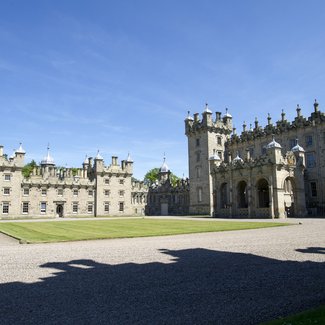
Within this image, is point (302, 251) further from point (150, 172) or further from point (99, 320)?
point (150, 172)

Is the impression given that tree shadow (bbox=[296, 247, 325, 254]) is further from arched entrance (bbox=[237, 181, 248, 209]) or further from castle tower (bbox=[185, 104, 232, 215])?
castle tower (bbox=[185, 104, 232, 215])

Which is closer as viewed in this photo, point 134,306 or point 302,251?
point 134,306

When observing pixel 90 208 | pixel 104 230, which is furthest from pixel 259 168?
pixel 90 208

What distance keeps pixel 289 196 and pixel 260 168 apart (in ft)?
16.9

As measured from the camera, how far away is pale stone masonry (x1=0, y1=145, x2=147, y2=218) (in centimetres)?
5494

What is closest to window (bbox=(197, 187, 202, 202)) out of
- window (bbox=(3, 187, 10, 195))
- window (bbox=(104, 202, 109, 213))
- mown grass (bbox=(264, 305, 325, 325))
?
window (bbox=(104, 202, 109, 213))

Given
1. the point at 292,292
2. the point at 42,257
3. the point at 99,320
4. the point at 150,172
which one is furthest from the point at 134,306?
the point at 150,172

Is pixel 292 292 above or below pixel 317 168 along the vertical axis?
below

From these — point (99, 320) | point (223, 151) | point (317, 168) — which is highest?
point (223, 151)

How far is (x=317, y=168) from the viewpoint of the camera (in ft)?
148

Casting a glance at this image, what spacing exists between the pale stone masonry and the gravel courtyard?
150 ft

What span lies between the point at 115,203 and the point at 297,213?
35586 millimetres

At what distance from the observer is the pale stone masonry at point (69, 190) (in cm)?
5494

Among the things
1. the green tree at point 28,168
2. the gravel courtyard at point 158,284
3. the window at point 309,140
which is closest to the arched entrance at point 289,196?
the window at point 309,140
